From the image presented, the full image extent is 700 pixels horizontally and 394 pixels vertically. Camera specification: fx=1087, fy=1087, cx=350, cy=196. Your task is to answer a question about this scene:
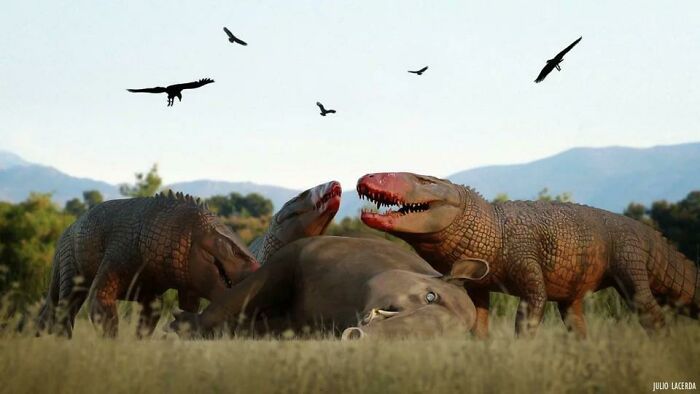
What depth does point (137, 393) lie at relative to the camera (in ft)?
17.5

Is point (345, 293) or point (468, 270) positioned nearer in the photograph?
point (468, 270)

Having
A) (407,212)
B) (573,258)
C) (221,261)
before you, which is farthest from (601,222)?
(221,261)

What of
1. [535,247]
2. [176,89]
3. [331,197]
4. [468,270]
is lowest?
[468,270]

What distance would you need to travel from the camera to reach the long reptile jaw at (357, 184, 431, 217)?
9359 millimetres

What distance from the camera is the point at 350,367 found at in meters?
5.75

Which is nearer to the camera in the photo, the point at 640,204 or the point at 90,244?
the point at 90,244

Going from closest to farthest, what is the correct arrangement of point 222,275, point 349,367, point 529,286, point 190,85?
point 349,367 < point 190,85 < point 529,286 < point 222,275

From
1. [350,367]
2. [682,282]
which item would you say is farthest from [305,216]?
[350,367]

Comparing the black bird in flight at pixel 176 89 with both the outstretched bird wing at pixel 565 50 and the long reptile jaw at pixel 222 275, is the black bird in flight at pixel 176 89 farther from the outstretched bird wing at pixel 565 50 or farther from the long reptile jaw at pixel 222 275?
the outstretched bird wing at pixel 565 50

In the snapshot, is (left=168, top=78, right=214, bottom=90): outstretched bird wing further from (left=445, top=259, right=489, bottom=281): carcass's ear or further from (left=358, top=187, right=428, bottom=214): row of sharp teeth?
(left=445, top=259, right=489, bottom=281): carcass's ear

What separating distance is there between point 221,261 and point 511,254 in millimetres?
2650

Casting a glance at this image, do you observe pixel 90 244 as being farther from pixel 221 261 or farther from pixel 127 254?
pixel 221 261

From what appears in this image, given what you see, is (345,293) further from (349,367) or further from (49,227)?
(49,227)

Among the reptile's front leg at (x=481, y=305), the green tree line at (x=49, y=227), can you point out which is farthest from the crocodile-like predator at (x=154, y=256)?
the green tree line at (x=49, y=227)
